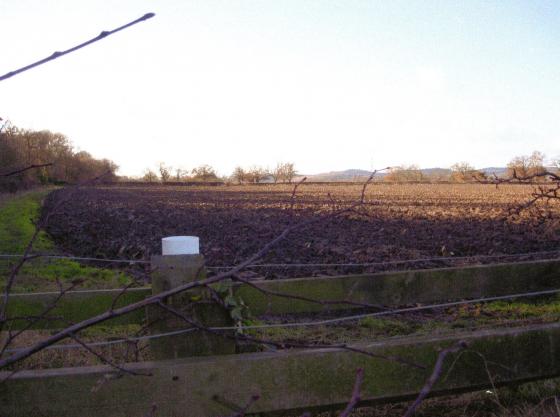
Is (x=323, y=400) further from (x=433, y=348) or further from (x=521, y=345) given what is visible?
(x=521, y=345)

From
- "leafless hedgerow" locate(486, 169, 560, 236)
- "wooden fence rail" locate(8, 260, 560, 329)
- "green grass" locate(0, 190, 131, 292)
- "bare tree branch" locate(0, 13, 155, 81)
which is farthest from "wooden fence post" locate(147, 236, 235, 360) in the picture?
"green grass" locate(0, 190, 131, 292)

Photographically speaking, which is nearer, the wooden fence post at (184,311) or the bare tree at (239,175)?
the wooden fence post at (184,311)

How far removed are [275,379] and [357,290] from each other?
1467 mm

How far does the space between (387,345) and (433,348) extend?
0.20 meters

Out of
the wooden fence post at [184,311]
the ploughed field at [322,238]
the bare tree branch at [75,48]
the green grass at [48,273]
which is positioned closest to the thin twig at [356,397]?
the bare tree branch at [75,48]

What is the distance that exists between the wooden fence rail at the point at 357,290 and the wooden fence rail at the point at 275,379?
91 cm

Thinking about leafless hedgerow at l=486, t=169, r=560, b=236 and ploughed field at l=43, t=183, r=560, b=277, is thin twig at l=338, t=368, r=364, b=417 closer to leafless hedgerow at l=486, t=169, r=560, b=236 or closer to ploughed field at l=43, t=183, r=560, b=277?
leafless hedgerow at l=486, t=169, r=560, b=236

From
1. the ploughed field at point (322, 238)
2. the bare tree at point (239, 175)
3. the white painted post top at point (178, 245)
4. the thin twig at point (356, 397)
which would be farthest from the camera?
the bare tree at point (239, 175)

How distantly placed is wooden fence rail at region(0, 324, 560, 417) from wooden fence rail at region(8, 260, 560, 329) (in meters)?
0.91

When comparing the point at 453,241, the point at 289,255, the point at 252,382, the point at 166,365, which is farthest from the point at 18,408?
the point at 453,241

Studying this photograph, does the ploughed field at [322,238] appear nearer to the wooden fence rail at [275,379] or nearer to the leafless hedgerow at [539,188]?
the leafless hedgerow at [539,188]

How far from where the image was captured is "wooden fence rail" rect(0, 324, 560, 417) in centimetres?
202

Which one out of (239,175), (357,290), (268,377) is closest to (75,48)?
(268,377)

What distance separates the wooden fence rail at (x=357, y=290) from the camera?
127 inches
